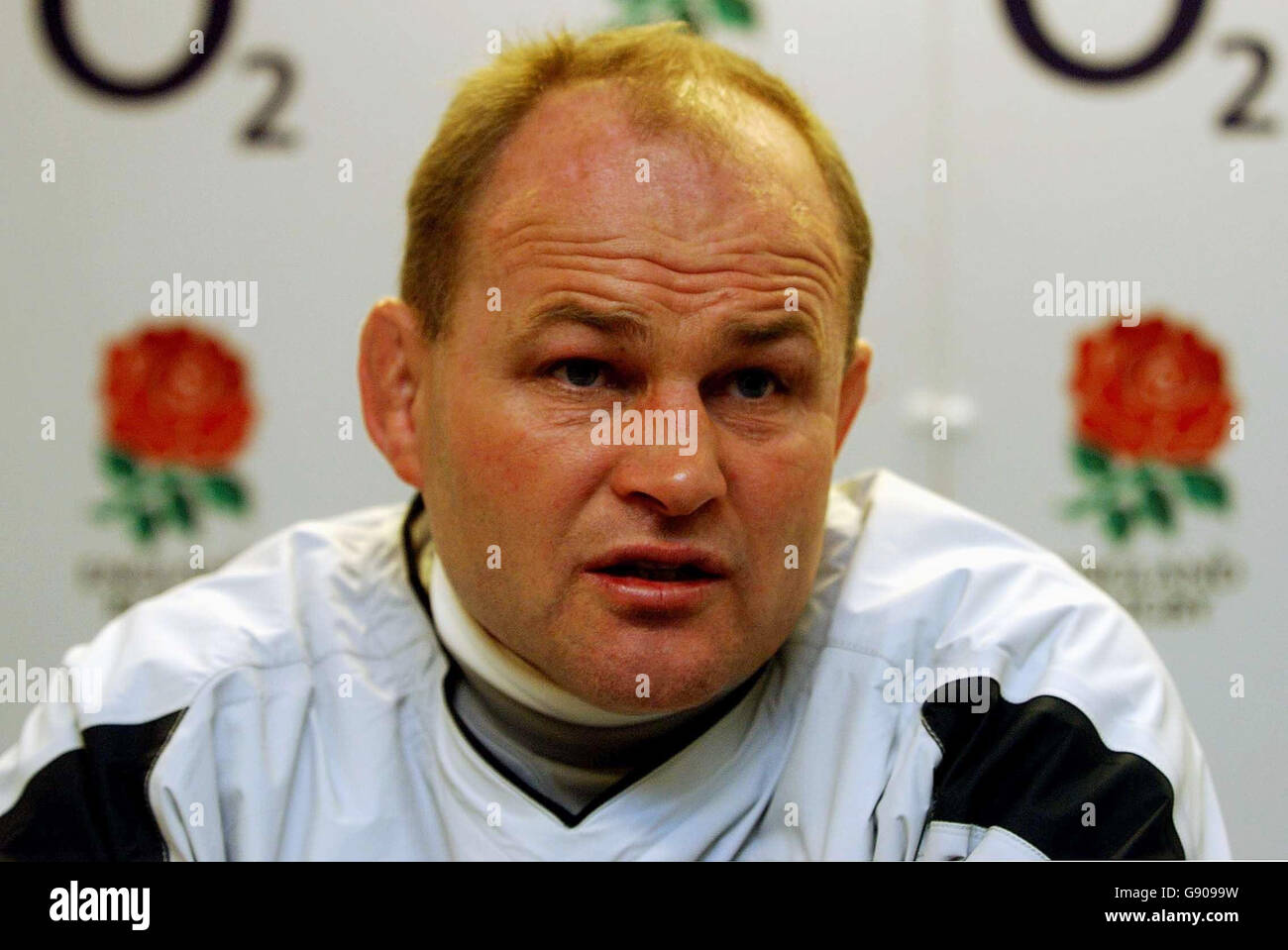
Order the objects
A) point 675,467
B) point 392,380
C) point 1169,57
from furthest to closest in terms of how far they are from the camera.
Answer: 1. point 1169,57
2. point 392,380
3. point 675,467

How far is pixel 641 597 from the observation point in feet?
2.96

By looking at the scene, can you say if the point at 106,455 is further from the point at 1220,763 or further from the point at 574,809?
the point at 1220,763

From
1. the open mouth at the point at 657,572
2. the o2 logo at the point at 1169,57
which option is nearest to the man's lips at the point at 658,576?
the open mouth at the point at 657,572

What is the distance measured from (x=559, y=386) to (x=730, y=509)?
16cm

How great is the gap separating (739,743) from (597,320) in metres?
0.36

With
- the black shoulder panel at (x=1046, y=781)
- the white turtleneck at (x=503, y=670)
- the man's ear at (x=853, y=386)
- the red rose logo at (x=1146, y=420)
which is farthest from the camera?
the red rose logo at (x=1146, y=420)

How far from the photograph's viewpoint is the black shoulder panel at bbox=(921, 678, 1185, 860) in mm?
865

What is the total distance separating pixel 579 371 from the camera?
0.95 meters

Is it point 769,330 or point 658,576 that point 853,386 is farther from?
point 658,576

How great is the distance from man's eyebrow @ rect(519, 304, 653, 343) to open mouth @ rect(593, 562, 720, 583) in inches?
6.4

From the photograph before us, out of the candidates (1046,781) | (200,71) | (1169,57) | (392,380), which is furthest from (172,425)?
(1169,57)

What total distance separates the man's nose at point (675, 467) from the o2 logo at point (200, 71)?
2.97 feet

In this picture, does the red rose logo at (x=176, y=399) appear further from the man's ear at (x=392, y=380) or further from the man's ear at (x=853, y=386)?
the man's ear at (x=853, y=386)

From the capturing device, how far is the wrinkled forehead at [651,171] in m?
0.92
